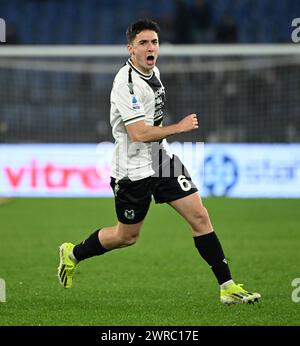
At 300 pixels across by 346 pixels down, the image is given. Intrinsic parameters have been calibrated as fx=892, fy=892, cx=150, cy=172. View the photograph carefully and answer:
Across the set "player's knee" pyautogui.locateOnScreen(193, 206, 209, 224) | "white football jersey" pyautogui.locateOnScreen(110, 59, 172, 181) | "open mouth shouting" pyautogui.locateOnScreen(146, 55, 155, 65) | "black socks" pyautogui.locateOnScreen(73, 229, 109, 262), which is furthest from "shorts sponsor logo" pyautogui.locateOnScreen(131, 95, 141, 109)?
"black socks" pyautogui.locateOnScreen(73, 229, 109, 262)

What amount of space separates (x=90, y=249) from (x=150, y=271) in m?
1.57

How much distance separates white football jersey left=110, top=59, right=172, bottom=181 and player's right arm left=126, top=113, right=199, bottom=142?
5 centimetres

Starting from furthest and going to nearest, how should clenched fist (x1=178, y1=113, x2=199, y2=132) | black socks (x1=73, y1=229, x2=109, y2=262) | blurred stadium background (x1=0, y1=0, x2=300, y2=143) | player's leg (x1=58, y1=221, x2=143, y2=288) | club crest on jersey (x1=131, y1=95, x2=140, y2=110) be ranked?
blurred stadium background (x1=0, y1=0, x2=300, y2=143), black socks (x1=73, y1=229, x2=109, y2=262), player's leg (x1=58, y1=221, x2=143, y2=288), club crest on jersey (x1=131, y1=95, x2=140, y2=110), clenched fist (x1=178, y1=113, x2=199, y2=132)

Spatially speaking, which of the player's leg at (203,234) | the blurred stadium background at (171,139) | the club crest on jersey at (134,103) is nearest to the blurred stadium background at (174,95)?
the blurred stadium background at (171,139)

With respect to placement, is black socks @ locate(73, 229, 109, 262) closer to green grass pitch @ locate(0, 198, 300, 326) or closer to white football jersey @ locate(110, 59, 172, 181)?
green grass pitch @ locate(0, 198, 300, 326)

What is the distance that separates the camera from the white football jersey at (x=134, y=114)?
6215 millimetres

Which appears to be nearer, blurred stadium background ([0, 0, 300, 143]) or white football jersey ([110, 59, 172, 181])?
white football jersey ([110, 59, 172, 181])

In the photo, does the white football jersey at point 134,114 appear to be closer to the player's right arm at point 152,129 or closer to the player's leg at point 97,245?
the player's right arm at point 152,129

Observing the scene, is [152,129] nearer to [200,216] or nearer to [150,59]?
[150,59]

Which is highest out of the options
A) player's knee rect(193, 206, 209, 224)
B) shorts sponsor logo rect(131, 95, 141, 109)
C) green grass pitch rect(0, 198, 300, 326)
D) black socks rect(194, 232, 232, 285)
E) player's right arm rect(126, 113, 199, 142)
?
shorts sponsor logo rect(131, 95, 141, 109)

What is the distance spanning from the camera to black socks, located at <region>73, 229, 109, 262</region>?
667cm

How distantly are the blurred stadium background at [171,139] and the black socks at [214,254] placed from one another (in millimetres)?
245

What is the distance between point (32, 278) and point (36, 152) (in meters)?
7.81

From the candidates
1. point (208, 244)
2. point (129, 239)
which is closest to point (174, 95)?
point (129, 239)
